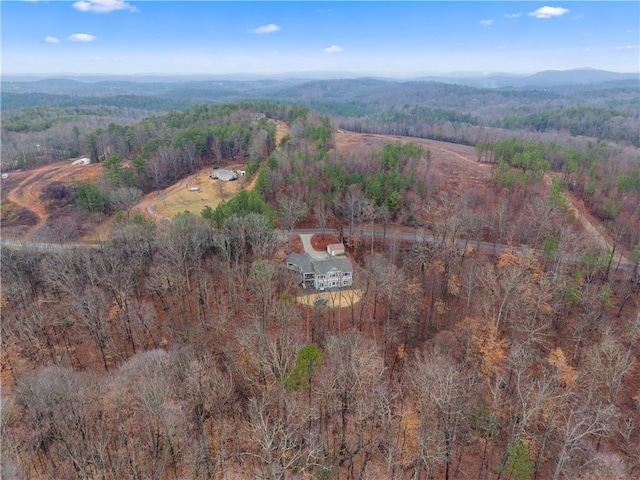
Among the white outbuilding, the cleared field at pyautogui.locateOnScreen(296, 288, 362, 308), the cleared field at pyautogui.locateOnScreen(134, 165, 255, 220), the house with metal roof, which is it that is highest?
the white outbuilding

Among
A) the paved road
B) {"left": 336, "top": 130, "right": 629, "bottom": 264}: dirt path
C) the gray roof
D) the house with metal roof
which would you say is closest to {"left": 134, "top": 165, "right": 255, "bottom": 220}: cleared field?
the paved road

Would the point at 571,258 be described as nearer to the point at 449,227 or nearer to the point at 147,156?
the point at 449,227

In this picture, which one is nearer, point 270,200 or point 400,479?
point 400,479

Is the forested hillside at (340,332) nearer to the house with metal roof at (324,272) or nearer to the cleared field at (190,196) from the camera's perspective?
the house with metal roof at (324,272)

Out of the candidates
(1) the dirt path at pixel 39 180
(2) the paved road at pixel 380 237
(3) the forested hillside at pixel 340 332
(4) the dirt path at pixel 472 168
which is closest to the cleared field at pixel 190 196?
(3) the forested hillside at pixel 340 332

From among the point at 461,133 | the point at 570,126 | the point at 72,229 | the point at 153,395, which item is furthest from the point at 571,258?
the point at 570,126

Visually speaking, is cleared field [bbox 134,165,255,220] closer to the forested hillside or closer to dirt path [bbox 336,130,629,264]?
the forested hillside
